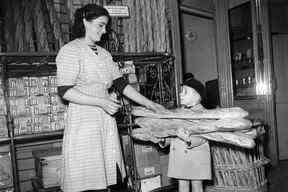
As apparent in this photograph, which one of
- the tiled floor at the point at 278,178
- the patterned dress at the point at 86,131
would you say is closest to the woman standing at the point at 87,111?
the patterned dress at the point at 86,131

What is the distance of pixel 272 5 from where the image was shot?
3.78m

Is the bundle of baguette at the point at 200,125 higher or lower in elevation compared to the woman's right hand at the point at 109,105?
lower

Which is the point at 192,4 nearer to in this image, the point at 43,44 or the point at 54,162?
the point at 43,44

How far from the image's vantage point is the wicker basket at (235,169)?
1.99m

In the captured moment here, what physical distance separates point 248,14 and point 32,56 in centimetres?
274

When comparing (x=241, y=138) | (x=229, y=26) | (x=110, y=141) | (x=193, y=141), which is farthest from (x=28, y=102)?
(x=229, y=26)

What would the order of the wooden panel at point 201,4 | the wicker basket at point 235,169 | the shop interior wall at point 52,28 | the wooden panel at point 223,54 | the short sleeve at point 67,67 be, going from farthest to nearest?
the wooden panel at point 201,4 → the wooden panel at point 223,54 → the wicker basket at point 235,169 → the shop interior wall at point 52,28 → the short sleeve at point 67,67

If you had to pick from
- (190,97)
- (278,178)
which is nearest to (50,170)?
(190,97)

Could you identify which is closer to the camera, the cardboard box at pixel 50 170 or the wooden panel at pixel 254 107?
the cardboard box at pixel 50 170

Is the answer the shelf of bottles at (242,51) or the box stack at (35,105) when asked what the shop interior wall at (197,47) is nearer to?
the shelf of bottles at (242,51)

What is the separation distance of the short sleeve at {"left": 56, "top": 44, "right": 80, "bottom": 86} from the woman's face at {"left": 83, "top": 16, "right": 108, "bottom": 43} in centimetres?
15

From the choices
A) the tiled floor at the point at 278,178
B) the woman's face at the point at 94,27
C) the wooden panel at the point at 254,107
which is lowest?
the tiled floor at the point at 278,178

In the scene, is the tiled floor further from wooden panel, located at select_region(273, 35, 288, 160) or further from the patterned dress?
the patterned dress

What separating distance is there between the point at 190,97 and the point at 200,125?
282 millimetres
